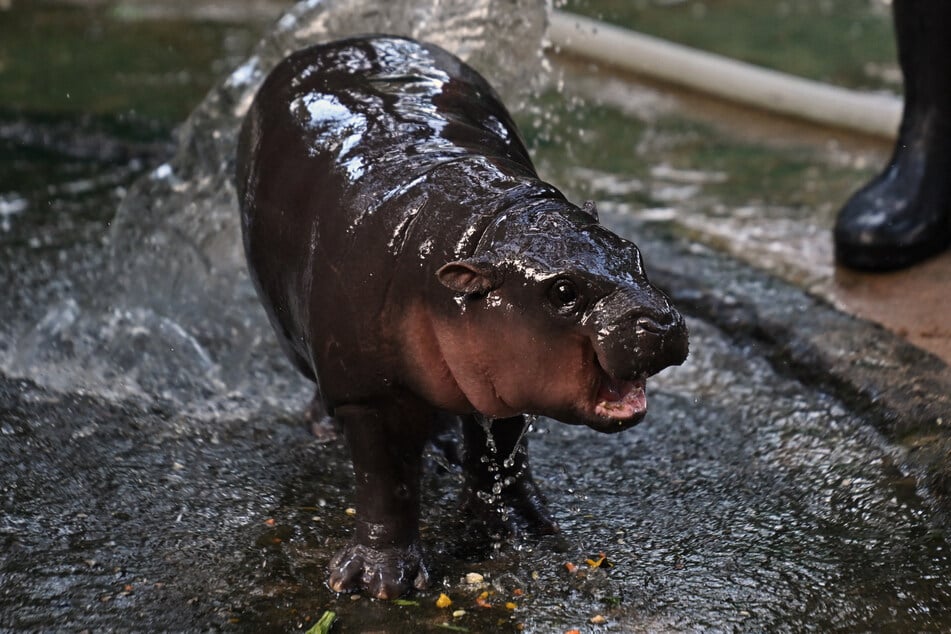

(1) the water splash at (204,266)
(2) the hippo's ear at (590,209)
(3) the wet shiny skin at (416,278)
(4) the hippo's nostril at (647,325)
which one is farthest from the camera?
(1) the water splash at (204,266)

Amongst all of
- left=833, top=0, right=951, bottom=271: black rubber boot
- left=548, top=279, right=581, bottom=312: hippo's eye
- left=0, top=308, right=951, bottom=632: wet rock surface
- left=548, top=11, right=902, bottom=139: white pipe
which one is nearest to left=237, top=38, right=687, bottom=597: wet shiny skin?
left=548, top=279, right=581, bottom=312: hippo's eye

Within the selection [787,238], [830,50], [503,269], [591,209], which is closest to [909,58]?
[787,238]

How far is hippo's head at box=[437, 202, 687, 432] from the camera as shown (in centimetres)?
262

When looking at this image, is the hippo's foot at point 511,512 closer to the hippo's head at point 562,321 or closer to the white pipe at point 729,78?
the hippo's head at point 562,321

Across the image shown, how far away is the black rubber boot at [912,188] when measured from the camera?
5047 millimetres

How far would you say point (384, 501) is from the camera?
318 centimetres

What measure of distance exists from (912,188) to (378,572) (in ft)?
9.97

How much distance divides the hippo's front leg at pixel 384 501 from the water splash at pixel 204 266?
1.19 metres

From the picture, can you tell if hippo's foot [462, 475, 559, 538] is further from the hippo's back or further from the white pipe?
the white pipe

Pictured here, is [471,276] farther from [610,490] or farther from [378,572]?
[610,490]

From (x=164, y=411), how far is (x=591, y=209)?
6.14 feet

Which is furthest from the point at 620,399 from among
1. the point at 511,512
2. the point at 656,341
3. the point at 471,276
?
the point at 511,512

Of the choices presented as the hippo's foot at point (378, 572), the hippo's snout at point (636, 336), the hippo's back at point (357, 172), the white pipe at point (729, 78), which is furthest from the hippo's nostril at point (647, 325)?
the white pipe at point (729, 78)

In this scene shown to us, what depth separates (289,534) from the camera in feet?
11.4
